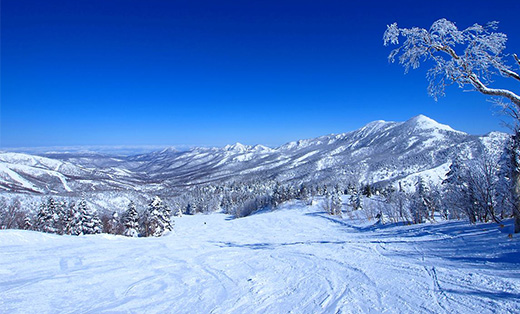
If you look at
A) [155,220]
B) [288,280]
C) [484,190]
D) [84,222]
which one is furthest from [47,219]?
[484,190]

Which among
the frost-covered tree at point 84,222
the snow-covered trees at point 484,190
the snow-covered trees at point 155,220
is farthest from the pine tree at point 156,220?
the snow-covered trees at point 484,190

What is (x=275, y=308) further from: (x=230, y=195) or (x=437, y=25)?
(x=230, y=195)

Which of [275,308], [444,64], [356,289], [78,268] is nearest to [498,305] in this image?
[356,289]

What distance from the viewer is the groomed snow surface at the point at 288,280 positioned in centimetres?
511

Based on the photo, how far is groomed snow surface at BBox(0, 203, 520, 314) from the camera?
511 cm

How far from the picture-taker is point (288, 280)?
22.9 feet

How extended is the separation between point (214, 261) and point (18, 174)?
796 feet

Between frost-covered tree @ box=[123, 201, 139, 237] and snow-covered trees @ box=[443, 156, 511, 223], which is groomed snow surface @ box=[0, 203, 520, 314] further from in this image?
frost-covered tree @ box=[123, 201, 139, 237]

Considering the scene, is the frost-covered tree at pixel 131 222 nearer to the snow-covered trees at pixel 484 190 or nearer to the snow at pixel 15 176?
the snow-covered trees at pixel 484 190

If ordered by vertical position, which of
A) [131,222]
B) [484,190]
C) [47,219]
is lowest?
[131,222]

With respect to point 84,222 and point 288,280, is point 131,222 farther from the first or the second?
point 288,280

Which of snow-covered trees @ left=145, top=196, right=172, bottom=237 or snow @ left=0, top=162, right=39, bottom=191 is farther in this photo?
snow @ left=0, top=162, right=39, bottom=191

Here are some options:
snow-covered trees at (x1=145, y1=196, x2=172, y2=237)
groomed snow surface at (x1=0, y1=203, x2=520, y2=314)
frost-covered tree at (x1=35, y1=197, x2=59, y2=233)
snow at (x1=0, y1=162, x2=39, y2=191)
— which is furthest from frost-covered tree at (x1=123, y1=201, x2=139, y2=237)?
snow at (x1=0, y1=162, x2=39, y2=191)

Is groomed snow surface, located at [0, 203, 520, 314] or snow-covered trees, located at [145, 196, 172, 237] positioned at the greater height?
groomed snow surface, located at [0, 203, 520, 314]
